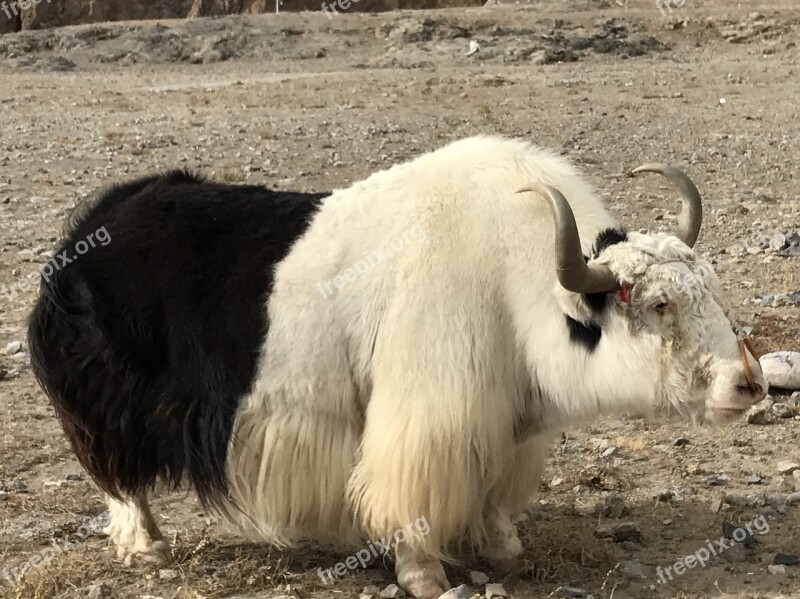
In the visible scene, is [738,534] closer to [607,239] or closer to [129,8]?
[607,239]

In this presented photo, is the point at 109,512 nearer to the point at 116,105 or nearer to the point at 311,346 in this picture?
the point at 311,346

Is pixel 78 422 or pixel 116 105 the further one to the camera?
pixel 116 105

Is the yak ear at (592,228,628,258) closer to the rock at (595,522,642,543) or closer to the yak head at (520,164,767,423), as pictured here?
the yak head at (520,164,767,423)

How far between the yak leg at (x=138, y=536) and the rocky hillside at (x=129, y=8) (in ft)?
109

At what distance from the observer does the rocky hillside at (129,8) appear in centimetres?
3644

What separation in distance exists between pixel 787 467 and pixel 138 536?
2.86 m

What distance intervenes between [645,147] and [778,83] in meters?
6.31

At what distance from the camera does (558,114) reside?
1483 centimetres

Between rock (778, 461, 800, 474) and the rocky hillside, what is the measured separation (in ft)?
106

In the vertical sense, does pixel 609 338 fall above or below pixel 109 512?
above

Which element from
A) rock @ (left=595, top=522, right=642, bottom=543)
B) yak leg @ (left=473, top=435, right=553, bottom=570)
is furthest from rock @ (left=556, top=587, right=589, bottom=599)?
rock @ (left=595, top=522, right=642, bottom=543)

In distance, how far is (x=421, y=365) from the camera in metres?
3.85

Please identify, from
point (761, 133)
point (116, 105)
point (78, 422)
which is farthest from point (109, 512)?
point (116, 105)

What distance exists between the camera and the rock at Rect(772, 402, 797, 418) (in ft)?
18.6
